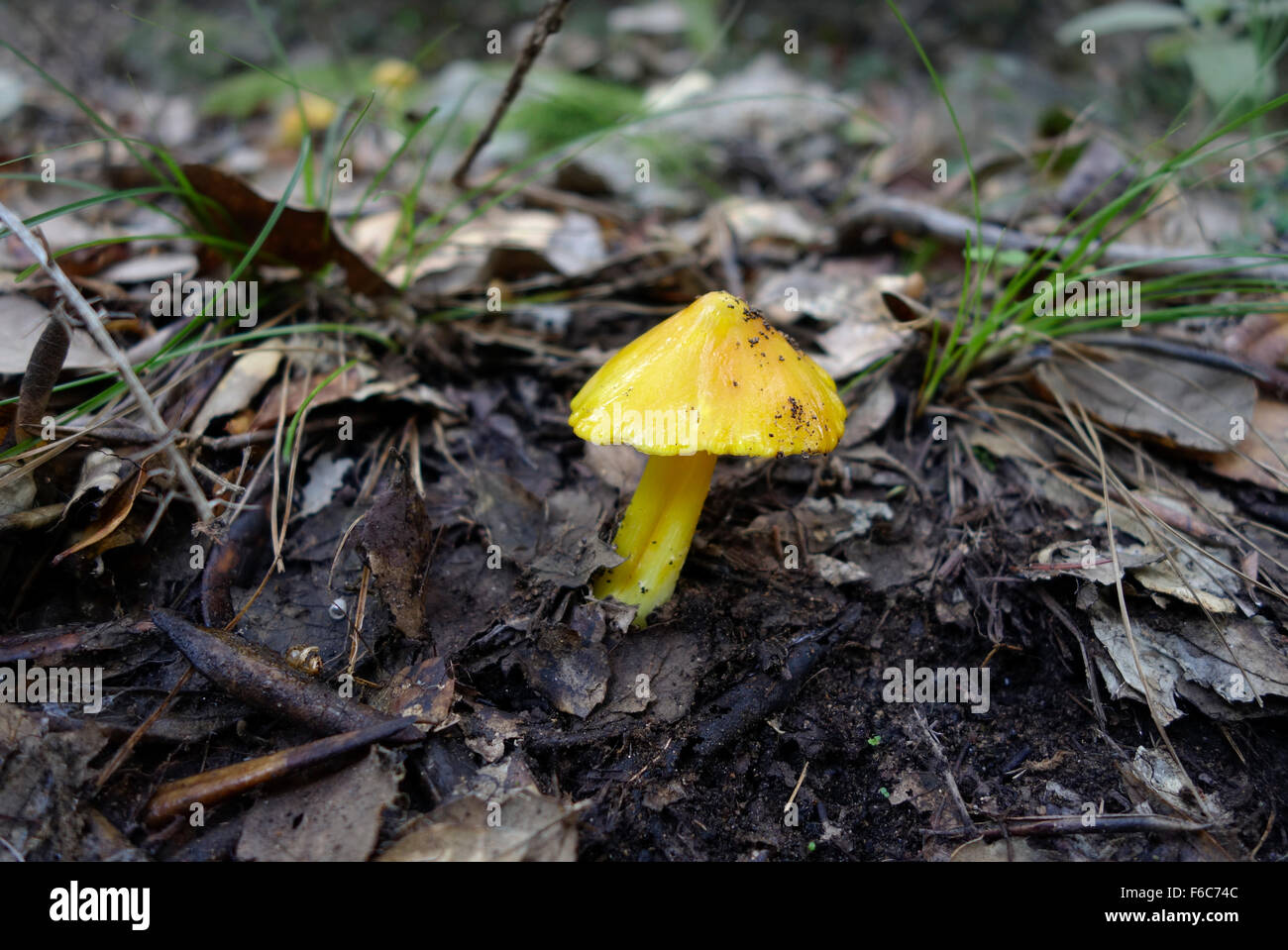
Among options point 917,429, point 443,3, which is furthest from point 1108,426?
point 443,3

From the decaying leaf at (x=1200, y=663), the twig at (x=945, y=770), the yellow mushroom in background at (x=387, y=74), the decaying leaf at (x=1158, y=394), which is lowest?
the twig at (x=945, y=770)

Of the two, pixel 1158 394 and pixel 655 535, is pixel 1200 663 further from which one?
pixel 655 535

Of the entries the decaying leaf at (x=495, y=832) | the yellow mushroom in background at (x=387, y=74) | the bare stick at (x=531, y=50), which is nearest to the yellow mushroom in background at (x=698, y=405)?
the decaying leaf at (x=495, y=832)

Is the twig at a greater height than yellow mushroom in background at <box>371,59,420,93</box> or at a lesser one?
lesser

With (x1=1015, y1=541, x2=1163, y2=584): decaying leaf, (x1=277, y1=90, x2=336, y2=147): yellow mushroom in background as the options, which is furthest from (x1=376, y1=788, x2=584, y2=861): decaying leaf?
(x1=277, y1=90, x2=336, y2=147): yellow mushroom in background

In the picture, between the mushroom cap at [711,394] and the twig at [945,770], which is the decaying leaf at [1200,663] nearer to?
the twig at [945,770]

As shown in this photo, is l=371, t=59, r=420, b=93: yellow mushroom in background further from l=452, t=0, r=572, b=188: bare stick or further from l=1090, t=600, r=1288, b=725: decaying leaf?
l=1090, t=600, r=1288, b=725: decaying leaf
